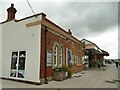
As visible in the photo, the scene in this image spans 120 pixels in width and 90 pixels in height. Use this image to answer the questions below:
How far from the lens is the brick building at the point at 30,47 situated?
10570 mm

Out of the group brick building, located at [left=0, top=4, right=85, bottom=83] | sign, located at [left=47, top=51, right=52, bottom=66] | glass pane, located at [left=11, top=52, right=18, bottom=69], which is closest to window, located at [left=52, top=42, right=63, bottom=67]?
brick building, located at [left=0, top=4, right=85, bottom=83]

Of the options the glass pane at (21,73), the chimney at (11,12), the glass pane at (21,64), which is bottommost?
the glass pane at (21,73)

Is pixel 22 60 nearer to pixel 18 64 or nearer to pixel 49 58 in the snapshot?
pixel 18 64

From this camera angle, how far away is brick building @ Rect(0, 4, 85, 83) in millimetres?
10570

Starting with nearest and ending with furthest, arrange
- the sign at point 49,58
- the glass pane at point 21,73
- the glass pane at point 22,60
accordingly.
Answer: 1. the glass pane at point 21,73
2. the glass pane at point 22,60
3. the sign at point 49,58

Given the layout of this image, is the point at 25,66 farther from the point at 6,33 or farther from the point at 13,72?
the point at 6,33

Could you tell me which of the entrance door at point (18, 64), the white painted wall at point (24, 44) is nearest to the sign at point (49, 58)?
the white painted wall at point (24, 44)

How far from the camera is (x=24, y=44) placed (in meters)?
11.4

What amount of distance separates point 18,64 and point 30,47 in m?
1.64

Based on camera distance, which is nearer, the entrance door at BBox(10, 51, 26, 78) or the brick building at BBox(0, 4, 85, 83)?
the brick building at BBox(0, 4, 85, 83)

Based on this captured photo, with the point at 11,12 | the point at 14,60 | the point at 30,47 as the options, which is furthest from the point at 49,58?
the point at 11,12

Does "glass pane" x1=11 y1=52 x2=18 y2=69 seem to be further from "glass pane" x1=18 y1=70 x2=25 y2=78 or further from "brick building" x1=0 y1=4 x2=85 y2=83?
"glass pane" x1=18 y1=70 x2=25 y2=78

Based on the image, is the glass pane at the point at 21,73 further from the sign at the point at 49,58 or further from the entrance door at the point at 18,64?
the sign at the point at 49,58

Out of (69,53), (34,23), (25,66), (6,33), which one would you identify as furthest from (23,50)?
(69,53)
